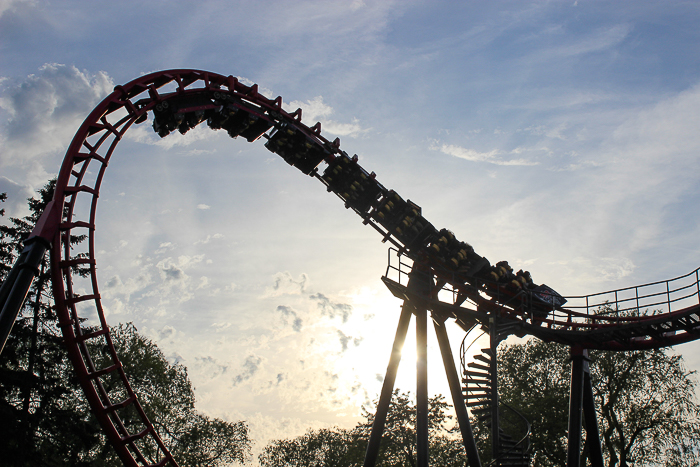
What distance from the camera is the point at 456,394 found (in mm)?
16453

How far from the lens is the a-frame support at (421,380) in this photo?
627 inches

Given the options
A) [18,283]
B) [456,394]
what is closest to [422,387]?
[456,394]

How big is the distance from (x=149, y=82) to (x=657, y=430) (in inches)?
1043

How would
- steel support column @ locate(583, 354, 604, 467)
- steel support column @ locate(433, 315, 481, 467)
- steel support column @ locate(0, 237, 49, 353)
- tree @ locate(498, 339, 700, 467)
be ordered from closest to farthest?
steel support column @ locate(0, 237, 49, 353) → steel support column @ locate(433, 315, 481, 467) → steel support column @ locate(583, 354, 604, 467) → tree @ locate(498, 339, 700, 467)

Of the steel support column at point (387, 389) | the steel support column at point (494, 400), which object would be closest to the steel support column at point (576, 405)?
the steel support column at point (494, 400)

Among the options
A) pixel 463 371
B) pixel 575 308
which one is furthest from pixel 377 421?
pixel 575 308

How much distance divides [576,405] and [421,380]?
4698mm

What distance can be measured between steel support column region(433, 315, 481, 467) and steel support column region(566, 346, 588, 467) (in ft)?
8.92

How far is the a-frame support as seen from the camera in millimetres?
15930

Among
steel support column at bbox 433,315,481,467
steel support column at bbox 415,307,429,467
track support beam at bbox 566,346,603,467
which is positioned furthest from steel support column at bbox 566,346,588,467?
steel support column at bbox 415,307,429,467

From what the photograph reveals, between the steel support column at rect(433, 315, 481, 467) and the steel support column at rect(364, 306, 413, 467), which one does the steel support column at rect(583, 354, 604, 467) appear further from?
the steel support column at rect(364, 306, 413, 467)

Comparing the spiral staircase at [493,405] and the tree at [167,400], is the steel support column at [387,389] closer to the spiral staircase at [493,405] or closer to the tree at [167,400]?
the spiral staircase at [493,405]

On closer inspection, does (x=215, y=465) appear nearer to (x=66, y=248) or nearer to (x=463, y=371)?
(x=463, y=371)

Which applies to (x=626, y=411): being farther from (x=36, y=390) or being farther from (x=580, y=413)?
(x=36, y=390)
